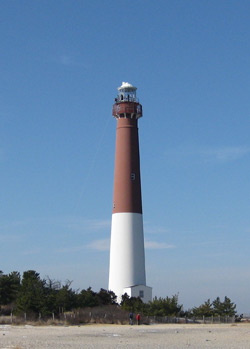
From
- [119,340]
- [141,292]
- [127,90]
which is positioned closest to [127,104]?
[127,90]

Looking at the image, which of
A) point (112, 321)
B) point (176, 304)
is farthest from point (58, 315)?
point (176, 304)

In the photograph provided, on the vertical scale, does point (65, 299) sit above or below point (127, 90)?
below

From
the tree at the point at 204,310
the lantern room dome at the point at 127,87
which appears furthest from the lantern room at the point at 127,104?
the tree at the point at 204,310

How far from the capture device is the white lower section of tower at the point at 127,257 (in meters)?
56.5

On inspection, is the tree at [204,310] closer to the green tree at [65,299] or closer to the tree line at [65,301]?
the tree line at [65,301]

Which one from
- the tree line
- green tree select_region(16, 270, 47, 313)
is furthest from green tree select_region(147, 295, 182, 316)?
green tree select_region(16, 270, 47, 313)

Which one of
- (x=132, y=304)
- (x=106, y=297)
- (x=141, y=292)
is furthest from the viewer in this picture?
(x=141, y=292)

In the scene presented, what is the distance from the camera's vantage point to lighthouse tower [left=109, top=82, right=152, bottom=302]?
5659 cm

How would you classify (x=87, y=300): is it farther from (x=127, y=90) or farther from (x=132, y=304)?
(x=127, y=90)

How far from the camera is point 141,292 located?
5662cm

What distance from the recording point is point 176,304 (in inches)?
2276

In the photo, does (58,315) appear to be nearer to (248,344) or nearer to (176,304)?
(176,304)

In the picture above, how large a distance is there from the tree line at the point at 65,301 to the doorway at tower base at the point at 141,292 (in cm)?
87

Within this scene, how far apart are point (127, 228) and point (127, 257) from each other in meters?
2.69
